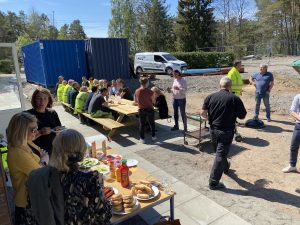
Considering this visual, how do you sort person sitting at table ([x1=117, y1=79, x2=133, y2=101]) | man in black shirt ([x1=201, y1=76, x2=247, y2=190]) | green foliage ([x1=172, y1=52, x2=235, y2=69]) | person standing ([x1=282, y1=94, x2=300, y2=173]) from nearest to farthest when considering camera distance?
man in black shirt ([x1=201, y1=76, x2=247, y2=190])
person standing ([x1=282, y1=94, x2=300, y2=173])
person sitting at table ([x1=117, y1=79, x2=133, y2=101])
green foliage ([x1=172, y1=52, x2=235, y2=69])

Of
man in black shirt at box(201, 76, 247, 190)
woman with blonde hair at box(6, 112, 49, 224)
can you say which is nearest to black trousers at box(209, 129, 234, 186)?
man in black shirt at box(201, 76, 247, 190)

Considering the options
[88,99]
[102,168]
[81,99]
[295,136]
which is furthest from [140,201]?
[81,99]

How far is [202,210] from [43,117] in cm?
283

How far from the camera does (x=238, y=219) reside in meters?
3.91

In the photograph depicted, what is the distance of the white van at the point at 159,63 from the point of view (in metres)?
21.2

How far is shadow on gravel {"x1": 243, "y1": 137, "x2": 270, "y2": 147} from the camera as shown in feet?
22.3

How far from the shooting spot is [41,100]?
13.9ft

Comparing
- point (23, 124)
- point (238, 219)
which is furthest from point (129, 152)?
point (23, 124)

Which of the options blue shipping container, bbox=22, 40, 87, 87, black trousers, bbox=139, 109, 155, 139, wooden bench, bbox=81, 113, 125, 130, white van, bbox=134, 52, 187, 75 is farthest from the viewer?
white van, bbox=134, 52, 187, 75

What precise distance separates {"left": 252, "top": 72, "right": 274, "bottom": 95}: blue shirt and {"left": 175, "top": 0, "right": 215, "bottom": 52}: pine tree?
27.7 meters

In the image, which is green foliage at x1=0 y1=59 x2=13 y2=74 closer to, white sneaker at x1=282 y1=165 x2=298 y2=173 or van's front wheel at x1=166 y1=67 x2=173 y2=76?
white sneaker at x1=282 y1=165 x2=298 y2=173

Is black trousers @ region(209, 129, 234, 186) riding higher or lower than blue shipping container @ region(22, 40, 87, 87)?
lower

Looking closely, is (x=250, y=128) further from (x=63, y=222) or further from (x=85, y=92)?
(x=63, y=222)

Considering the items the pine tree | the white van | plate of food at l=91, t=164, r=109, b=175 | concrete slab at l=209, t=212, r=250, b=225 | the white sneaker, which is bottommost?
concrete slab at l=209, t=212, r=250, b=225
